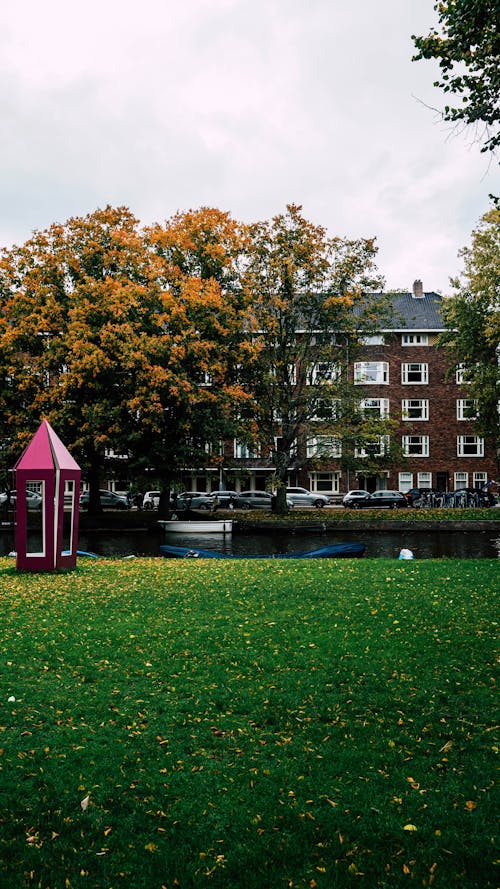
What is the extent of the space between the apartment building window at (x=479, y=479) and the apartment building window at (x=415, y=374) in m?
9.43

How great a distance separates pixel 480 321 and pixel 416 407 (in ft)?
61.2

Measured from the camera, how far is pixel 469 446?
202 ft

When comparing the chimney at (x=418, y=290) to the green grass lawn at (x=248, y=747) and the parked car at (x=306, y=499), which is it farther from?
the green grass lawn at (x=248, y=747)

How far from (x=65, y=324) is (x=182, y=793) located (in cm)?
3602

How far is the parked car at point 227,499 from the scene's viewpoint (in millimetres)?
55969

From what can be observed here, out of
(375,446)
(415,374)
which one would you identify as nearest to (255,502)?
(375,446)

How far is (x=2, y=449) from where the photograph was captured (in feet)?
128

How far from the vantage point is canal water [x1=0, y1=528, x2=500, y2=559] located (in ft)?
94.5

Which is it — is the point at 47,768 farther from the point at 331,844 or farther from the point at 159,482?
the point at 159,482

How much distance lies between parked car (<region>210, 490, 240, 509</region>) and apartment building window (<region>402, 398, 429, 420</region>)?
700 inches

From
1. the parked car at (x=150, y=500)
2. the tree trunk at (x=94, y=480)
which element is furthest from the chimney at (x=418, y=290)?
the tree trunk at (x=94, y=480)

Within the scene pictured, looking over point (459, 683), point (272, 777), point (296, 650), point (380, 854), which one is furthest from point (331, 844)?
point (296, 650)

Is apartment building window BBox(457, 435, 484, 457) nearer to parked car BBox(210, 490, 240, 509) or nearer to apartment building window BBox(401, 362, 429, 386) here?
apartment building window BBox(401, 362, 429, 386)

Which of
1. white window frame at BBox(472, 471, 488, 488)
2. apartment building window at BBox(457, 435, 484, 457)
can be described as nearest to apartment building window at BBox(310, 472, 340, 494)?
apartment building window at BBox(457, 435, 484, 457)
